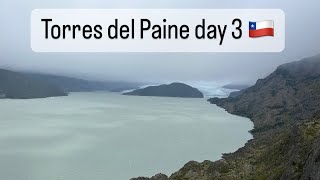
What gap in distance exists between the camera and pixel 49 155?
120938 mm

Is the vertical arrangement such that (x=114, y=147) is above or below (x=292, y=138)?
below

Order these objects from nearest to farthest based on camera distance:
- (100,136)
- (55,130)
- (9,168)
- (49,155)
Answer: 1. (9,168)
2. (49,155)
3. (100,136)
4. (55,130)

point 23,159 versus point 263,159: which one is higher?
point 263,159

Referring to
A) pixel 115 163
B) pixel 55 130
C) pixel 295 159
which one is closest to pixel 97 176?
pixel 115 163

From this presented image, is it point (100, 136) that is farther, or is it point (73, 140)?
point (100, 136)

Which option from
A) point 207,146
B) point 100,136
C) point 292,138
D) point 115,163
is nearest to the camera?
point 292,138

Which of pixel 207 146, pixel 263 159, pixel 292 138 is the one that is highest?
pixel 292 138

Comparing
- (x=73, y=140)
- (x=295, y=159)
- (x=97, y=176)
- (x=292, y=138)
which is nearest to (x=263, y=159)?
(x=292, y=138)

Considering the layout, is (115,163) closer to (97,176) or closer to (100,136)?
(97,176)

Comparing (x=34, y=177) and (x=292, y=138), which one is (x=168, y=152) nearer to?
(x=34, y=177)

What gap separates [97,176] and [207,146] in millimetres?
69754

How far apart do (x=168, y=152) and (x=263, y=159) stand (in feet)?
198

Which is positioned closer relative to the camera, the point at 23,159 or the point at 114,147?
the point at 23,159

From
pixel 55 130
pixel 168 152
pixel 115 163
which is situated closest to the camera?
pixel 115 163
